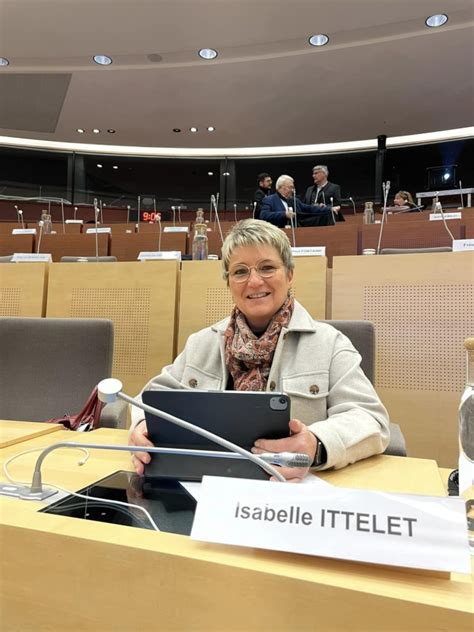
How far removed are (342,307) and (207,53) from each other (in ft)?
16.0

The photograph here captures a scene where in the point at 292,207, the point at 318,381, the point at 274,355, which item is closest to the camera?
the point at 318,381

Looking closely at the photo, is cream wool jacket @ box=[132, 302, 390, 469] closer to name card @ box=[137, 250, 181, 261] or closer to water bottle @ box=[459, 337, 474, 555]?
water bottle @ box=[459, 337, 474, 555]

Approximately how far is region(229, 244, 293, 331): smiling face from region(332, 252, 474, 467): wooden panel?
0.99m

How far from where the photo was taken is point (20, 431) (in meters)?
1.10

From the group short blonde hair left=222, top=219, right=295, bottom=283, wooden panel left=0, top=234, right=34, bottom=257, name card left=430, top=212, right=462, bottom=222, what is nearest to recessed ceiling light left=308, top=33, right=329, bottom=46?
name card left=430, top=212, right=462, bottom=222

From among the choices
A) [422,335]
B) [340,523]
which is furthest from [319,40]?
[340,523]

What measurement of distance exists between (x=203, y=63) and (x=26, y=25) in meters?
2.20

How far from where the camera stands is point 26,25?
514 cm

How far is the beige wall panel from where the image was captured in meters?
2.23

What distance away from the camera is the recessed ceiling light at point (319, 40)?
513cm

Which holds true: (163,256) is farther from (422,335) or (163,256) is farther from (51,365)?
(422,335)

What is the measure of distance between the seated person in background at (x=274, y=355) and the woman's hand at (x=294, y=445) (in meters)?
0.12

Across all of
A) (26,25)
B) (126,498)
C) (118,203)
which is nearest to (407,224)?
(126,498)

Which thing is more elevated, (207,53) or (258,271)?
(207,53)
